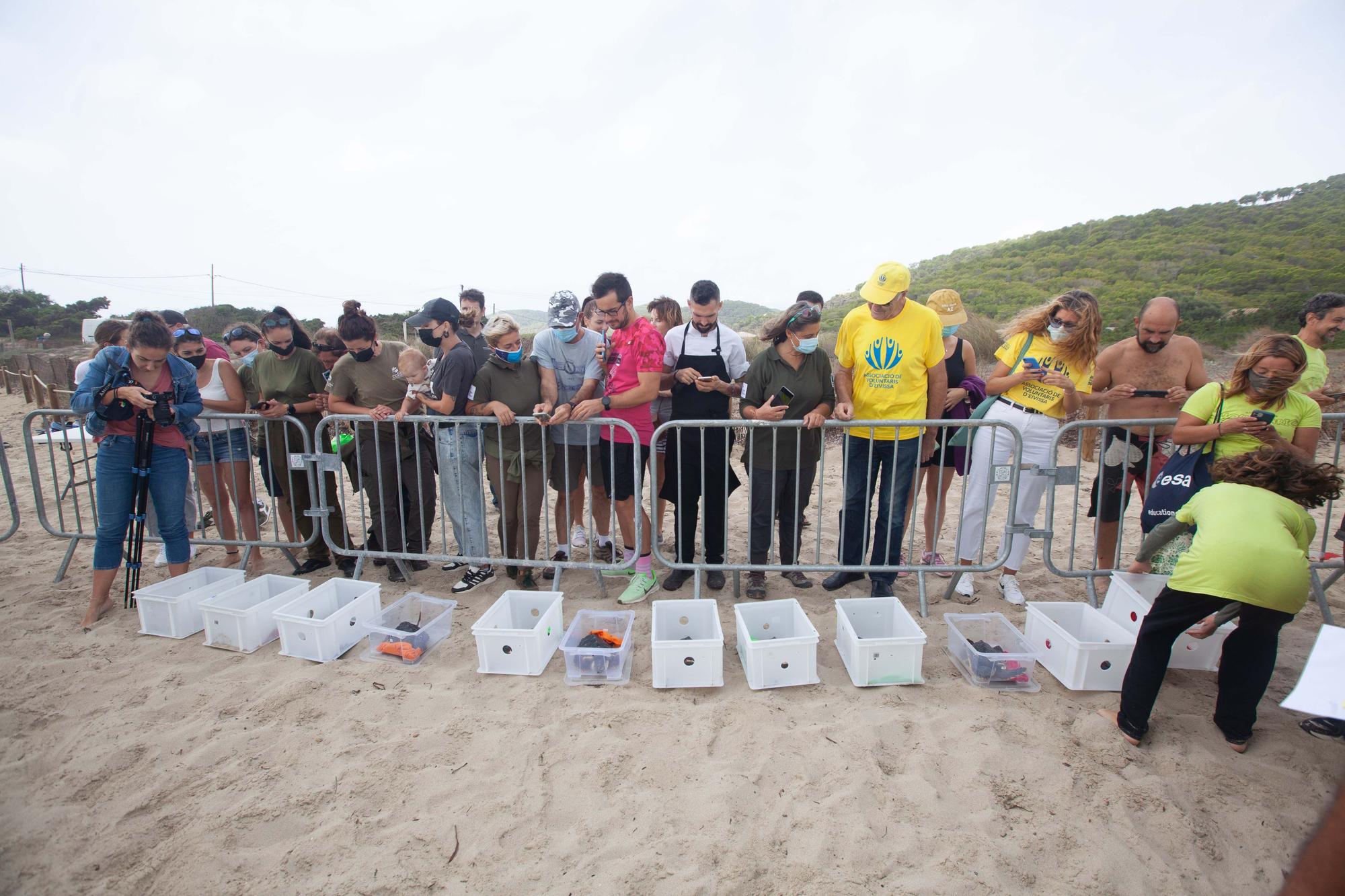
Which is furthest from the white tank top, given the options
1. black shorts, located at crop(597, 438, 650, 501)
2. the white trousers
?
the white trousers

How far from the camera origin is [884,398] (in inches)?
172

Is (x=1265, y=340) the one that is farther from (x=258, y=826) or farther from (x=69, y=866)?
(x=69, y=866)

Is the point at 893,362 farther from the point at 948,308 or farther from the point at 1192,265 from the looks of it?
the point at 1192,265

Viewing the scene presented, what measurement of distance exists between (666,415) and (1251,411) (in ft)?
12.7

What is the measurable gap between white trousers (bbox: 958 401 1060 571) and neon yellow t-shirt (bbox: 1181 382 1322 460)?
879 mm

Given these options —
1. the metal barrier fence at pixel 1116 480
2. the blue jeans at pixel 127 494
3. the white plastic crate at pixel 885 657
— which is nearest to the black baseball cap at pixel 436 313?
the blue jeans at pixel 127 494

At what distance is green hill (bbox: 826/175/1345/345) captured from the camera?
953 inches

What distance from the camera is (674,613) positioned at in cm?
392

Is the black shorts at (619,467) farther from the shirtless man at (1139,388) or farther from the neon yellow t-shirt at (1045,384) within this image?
the shirtless man at (1139,388)

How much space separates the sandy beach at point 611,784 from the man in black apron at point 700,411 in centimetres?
120

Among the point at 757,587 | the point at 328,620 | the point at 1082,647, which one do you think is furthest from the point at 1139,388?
the point at 328,620

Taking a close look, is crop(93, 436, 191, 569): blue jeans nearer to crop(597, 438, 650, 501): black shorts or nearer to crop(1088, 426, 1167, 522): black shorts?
crop(597, 438, 650, 501): black shorts

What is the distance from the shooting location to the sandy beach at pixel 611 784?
2.34 meters

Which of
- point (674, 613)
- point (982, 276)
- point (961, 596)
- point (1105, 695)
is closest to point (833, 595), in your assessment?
point (961, 596)
